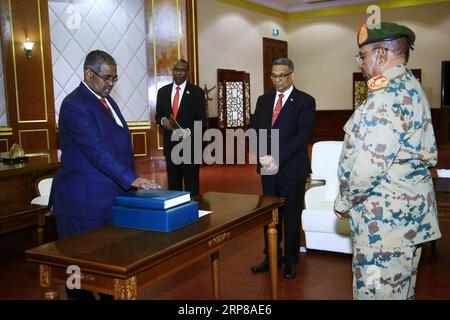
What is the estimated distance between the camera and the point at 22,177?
4328 millimetres

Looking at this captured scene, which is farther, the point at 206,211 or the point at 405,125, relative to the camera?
the point at 206,211

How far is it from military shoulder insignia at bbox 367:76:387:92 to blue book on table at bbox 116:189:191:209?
0.89 meters

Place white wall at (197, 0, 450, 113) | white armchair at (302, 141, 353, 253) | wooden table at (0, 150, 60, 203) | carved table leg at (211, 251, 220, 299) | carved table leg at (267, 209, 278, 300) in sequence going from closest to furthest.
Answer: carved table leg at (267, 209, 278, 300) → carved table leg at (211, 251, 220, 299) → white armchair at (302, 141, 353, 253) → wooden table at (0, 150, 60, 203) → white wall at (197, 0, 450, 113)

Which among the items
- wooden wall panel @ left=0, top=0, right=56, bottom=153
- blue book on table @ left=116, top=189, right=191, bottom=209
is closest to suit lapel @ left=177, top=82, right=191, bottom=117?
blue book on table @ left=116, top=189, right=191, bottom=209

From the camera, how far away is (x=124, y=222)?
206 cm

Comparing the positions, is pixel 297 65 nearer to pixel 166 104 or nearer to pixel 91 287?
pixel 166 104

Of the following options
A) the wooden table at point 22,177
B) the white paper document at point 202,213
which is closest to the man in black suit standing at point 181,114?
the wooden table at point 22,177

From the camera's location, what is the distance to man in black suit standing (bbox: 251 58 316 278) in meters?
3.31

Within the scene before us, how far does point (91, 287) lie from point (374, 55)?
1.30 meters

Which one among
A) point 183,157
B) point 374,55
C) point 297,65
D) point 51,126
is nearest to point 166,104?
point 183,157

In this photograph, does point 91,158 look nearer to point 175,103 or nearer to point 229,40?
point 175,103

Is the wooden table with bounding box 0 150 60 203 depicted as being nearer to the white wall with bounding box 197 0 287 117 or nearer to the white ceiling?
the white wall with bounding box 197 0 287 117

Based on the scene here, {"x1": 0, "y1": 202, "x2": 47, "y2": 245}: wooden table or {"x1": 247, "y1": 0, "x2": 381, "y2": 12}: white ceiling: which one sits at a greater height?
{"x1": 247, "y1": 0, "x2": 381, "y2": 12}: white ceiling

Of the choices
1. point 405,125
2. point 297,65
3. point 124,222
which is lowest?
point 124,222
